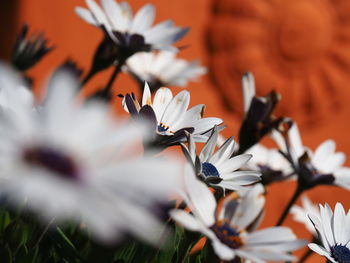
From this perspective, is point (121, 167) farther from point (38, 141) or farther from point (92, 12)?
point (92, 12)

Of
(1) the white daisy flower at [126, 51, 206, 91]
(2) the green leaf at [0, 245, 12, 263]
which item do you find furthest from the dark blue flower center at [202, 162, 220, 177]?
(1) the white daisy flower at [126, 51, 206, 91]

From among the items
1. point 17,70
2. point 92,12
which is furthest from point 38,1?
point 92,12

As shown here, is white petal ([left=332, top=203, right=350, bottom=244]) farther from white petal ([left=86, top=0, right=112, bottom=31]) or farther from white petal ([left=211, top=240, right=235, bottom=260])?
white petal ([left=86, top=0, right=112, bottom=31])

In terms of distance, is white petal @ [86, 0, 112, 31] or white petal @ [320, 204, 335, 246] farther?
white petal @ [86, 0, 112, 31]

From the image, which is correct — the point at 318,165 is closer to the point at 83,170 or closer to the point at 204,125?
the point at 204,125

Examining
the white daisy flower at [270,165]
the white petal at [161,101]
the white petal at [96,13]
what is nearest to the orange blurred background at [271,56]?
the white daisy flower at [270,165]

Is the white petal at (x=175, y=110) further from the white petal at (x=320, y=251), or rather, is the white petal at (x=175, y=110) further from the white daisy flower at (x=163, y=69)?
the white daisy flower at (x=163, y=69)
